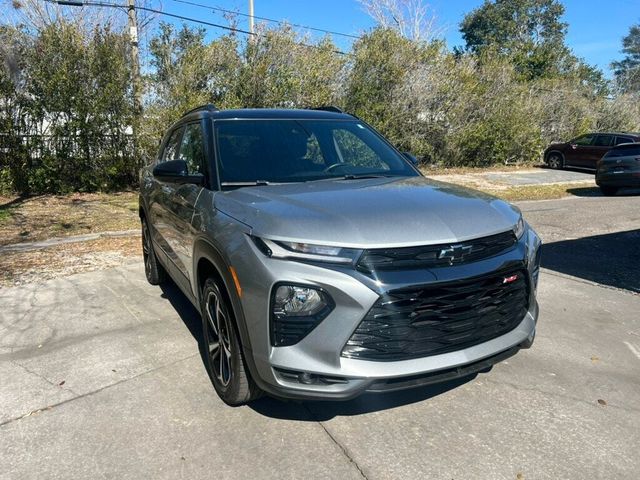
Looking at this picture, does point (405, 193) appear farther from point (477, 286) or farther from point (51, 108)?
point (51, 108)

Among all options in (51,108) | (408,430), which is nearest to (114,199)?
(51,108)

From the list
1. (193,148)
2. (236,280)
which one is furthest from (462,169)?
(236,280)

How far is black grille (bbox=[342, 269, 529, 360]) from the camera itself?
98.9 inches

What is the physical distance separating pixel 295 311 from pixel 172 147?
3.12 meters

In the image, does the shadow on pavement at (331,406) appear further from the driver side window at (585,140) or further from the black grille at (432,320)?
the driver side window at (585,140)

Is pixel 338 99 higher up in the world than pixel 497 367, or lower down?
higher up

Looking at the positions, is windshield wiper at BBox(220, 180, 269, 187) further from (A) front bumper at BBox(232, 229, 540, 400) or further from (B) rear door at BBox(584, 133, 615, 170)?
(B) rear door at BBox(584, 133, 615, 170)

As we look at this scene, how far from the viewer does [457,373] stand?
8.86ft

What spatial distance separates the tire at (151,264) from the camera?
18.2ft

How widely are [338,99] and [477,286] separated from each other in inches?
575

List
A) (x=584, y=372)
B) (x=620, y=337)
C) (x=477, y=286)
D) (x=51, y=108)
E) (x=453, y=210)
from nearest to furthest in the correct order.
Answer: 1. (x=477, y=286)
2. (x=453, y=210)
3. (x=584, y=372)
4. (x=620, y=337)
5. (x=51, y=108)

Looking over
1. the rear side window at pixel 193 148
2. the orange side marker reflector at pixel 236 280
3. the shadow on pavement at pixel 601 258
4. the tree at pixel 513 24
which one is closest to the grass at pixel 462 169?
the shadow on pavement at pixel 601 258

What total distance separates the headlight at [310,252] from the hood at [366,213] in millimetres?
28

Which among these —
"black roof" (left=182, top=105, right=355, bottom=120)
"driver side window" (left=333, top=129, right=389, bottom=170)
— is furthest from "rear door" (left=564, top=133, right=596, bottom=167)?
"driver side window" (left=333, top=129, right=389, bottom=170)
